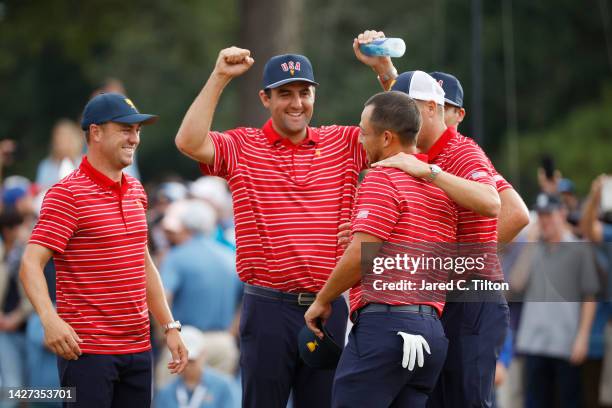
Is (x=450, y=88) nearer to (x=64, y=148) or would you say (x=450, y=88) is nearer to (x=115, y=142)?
(x=115, y=142)

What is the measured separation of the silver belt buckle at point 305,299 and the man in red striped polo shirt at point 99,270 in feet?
2.89

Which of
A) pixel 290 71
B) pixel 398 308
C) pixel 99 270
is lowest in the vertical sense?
pixel 398 308

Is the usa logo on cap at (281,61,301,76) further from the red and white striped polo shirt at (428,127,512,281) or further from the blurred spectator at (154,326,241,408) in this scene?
the blurred spectator at (154,326,241,408)

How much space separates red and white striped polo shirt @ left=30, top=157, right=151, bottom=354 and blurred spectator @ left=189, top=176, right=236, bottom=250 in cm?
539

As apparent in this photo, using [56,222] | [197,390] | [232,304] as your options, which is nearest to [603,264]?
[232,304]

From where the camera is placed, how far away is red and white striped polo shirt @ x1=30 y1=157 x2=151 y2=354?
6.52 m

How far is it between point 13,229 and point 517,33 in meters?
19.4

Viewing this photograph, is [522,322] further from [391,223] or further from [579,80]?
[579,80]

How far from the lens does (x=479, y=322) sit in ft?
22.7

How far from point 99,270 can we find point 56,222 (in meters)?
0.36

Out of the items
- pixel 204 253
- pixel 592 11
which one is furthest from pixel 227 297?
pixel 592 11

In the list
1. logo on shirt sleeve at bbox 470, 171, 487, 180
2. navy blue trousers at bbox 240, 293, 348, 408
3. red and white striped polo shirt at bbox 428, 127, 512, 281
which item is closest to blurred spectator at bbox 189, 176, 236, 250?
navy blue trousers at bbox 240, 293, 348, 408

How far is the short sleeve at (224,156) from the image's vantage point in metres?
6.98

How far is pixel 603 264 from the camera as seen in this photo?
11195 mm
